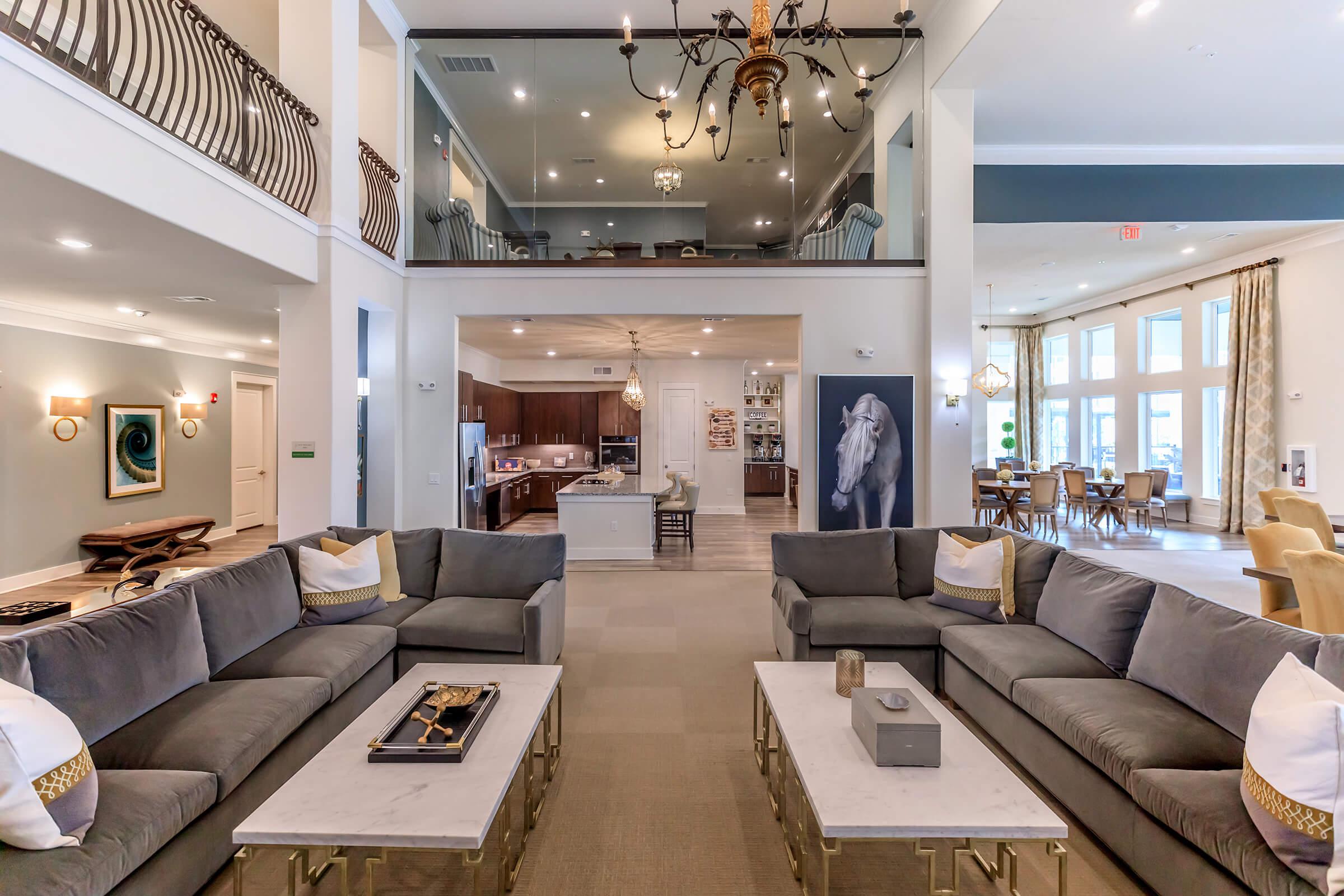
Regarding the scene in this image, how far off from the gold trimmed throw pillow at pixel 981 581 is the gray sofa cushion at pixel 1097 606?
0.68 ft

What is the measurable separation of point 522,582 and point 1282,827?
3524 millimetres

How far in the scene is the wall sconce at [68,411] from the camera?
6324 millimetres

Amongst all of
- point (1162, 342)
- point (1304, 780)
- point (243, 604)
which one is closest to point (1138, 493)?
point (1162, 342)

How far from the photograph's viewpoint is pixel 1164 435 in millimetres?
10312

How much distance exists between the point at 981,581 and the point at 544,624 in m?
2.64

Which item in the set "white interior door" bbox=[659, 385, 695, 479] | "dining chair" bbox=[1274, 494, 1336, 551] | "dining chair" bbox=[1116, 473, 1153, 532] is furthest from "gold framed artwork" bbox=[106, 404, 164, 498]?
"dining chair" bbox=[1116, 473, 1153, 532]

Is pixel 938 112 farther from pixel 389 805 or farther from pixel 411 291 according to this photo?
pixel 389 805

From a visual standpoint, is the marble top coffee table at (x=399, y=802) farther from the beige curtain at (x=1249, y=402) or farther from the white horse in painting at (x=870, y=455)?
the beige curtain at (x=1249, y=402)

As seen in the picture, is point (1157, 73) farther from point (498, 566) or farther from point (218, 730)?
point (218, 730)

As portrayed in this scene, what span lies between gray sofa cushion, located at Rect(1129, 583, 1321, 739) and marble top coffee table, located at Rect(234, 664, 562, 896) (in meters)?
2.42

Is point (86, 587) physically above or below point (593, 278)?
below

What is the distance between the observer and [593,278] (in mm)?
6211

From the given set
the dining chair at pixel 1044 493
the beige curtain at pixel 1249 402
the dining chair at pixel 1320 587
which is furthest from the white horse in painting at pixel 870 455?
the beige curtain at pixel 1249 402

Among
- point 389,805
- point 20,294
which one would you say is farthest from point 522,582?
point 20,294
